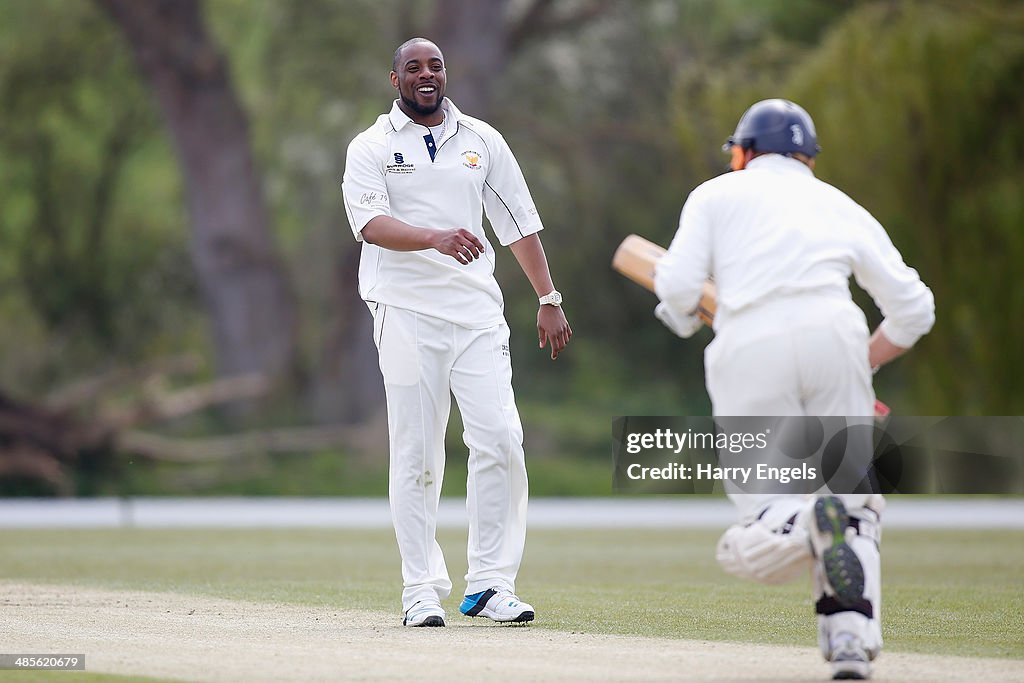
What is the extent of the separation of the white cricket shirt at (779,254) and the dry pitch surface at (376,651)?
46.5 inches

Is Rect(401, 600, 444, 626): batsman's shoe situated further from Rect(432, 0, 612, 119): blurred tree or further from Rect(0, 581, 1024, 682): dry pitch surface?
Rect(432, 0, 612, 119): blurred tree

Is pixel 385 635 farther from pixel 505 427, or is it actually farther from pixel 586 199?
pixel 586 199

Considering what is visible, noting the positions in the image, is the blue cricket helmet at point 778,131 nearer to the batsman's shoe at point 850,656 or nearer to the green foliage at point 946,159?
the batsman's shoe at point 850,656

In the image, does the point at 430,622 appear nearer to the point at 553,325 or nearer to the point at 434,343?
the point at 434,343

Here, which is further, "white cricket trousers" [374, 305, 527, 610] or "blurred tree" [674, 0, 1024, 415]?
"blurred tree" [674, 0, 1024, 415]

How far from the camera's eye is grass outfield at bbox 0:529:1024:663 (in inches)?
283

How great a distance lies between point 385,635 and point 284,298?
2099 cm

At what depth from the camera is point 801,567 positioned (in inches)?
206

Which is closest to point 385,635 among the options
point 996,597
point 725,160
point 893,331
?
point 893,331

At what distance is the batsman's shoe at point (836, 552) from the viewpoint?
508 centimetres

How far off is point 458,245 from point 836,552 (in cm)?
222

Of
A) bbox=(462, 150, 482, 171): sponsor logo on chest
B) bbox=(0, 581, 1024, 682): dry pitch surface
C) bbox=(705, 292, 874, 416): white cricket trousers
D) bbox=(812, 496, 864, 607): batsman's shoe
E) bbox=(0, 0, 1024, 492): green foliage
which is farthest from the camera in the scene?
bbox=(0, 0, 1024, 492): green foliage

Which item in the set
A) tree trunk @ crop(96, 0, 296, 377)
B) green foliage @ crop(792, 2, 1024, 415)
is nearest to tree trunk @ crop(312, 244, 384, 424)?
tree trunk @ crop(96, 0, 296, 377)

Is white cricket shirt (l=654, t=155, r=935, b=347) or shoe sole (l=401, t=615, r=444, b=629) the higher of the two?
white cricket shirt (l=654, t=155, r=935, b=347)
